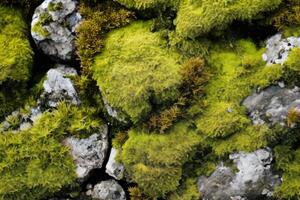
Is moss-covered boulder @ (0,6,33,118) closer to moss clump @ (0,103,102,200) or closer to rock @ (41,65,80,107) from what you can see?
rock @ (41,65,80,107)

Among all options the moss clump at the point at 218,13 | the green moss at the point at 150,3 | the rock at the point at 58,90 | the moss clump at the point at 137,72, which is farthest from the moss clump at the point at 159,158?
the green moss at the point at 150,3

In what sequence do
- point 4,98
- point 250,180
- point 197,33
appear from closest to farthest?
point 250,180, point 197,33, point 4,98

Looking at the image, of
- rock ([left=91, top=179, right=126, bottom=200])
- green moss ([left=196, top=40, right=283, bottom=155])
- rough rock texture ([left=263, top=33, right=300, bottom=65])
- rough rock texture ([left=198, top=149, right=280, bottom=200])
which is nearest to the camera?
rough rock texture ([left=198, top=149, right=280, bottom=200])

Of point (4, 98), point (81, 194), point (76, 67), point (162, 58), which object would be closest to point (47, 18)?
point (76, 67)

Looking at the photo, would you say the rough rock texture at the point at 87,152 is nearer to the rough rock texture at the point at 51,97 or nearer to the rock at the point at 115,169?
the rock at the point at 115,169

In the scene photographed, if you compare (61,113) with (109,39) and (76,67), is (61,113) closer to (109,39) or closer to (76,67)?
(76,67)

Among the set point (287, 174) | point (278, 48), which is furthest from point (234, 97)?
point (287, 174)

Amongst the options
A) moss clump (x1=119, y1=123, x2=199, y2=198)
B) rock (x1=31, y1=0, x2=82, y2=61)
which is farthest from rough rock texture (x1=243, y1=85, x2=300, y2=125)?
rock (x1=31, y1=0, x2=82, y2=61)
